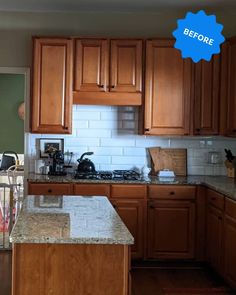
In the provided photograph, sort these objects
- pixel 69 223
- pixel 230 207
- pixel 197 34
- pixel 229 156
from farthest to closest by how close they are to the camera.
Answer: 1. pixel 229 156
2. pixel 230 207
3. pixel 69 223
4. pixel 197 34

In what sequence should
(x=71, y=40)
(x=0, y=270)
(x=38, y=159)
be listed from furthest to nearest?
1. (x=38, y=159)
2. (x=71, y=40)
3. (x=0, y=270)

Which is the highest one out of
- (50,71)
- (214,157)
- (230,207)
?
(50,71)

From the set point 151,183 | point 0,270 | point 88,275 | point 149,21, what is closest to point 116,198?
point 151,183

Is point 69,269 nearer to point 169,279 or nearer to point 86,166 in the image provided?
point 169,279

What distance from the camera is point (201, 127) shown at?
4855 millimetres

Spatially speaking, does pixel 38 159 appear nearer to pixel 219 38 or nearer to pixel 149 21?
pixel 149 21

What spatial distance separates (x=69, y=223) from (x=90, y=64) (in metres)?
2.67

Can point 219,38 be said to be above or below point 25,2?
below

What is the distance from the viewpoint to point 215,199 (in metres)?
4.18

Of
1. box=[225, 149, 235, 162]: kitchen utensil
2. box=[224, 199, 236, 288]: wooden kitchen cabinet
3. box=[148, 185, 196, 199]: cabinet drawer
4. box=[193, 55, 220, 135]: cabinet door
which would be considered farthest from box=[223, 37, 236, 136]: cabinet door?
box=[224, 199, 236, 288]: wooden kitchen cabinet

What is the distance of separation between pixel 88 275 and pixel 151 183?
2447 millimetres

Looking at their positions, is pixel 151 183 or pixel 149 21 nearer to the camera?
pixel 151 183

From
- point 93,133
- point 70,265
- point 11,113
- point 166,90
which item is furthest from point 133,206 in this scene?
point 11,113

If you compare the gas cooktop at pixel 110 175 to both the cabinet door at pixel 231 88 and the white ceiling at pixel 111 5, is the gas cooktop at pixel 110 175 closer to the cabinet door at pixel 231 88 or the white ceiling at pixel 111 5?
the cabinet door at pixel 231 88
